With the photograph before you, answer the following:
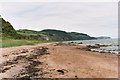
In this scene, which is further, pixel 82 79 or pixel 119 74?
pixel 119 74

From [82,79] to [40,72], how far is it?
13.0 ft

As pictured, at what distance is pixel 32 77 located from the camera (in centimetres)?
2053

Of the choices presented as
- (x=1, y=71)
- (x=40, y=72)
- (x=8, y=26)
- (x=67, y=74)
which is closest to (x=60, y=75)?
(x=67, y=74)

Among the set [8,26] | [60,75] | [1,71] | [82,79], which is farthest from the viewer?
[8,26]

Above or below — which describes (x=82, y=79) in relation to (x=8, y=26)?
below

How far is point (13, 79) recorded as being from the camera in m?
20.4

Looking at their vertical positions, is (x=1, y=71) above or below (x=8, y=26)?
below

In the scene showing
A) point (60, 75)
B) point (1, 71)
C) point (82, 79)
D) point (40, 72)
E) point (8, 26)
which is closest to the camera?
point (82, 79)

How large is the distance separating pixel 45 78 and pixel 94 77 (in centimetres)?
327

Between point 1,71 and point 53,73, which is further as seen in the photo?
point 1,71

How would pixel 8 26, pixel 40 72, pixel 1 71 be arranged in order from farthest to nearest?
pixel 8 26 < pixel 1 71 < pixel 40 72

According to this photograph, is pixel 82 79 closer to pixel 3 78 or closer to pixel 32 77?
pixel 32 77

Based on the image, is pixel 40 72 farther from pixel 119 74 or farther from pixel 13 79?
pixel 119 74

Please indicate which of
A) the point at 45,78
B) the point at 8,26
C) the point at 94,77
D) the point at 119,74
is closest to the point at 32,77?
the point at 45,78
